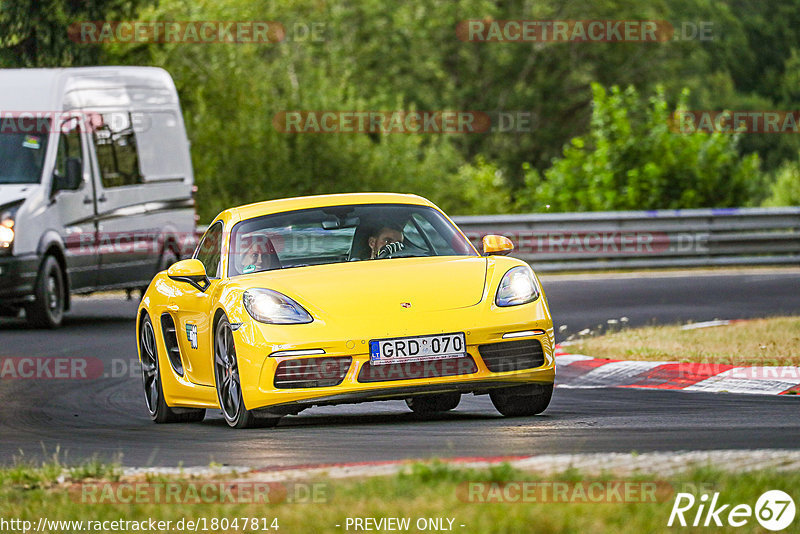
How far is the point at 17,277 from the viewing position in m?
16.7

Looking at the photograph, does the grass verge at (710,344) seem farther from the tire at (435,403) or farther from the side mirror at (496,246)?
the side mirror at (496,246)

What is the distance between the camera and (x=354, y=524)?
5309 millimetres

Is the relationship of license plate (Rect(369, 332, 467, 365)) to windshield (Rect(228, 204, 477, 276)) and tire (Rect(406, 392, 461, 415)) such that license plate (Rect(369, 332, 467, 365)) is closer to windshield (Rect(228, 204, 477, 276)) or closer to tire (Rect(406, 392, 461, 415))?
windshield (Rect(228, 204, 477, 276))

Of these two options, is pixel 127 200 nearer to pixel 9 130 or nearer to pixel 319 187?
pixel 9 130

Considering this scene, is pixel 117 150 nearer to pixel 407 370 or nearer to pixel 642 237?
pixel 642 237

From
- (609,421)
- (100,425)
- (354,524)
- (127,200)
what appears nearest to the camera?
(354,524)

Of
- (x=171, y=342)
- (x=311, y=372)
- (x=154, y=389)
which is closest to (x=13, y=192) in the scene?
(x=154, y=389)

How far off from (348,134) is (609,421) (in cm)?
2290

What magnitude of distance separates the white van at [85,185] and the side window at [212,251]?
667 cm

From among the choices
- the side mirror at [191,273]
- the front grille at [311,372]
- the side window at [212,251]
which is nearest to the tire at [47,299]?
the side window at [212,251]

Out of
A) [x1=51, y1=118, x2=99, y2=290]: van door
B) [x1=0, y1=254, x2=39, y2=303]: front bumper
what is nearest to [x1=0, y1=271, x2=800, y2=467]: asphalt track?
[x1=0, y1=254, x2=39, y2=303]: front bumper

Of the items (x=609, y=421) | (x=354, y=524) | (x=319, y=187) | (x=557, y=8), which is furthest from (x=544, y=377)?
(x=557, y=8)

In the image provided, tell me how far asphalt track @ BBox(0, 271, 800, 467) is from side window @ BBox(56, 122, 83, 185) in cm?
315

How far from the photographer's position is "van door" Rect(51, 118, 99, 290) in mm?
17359
